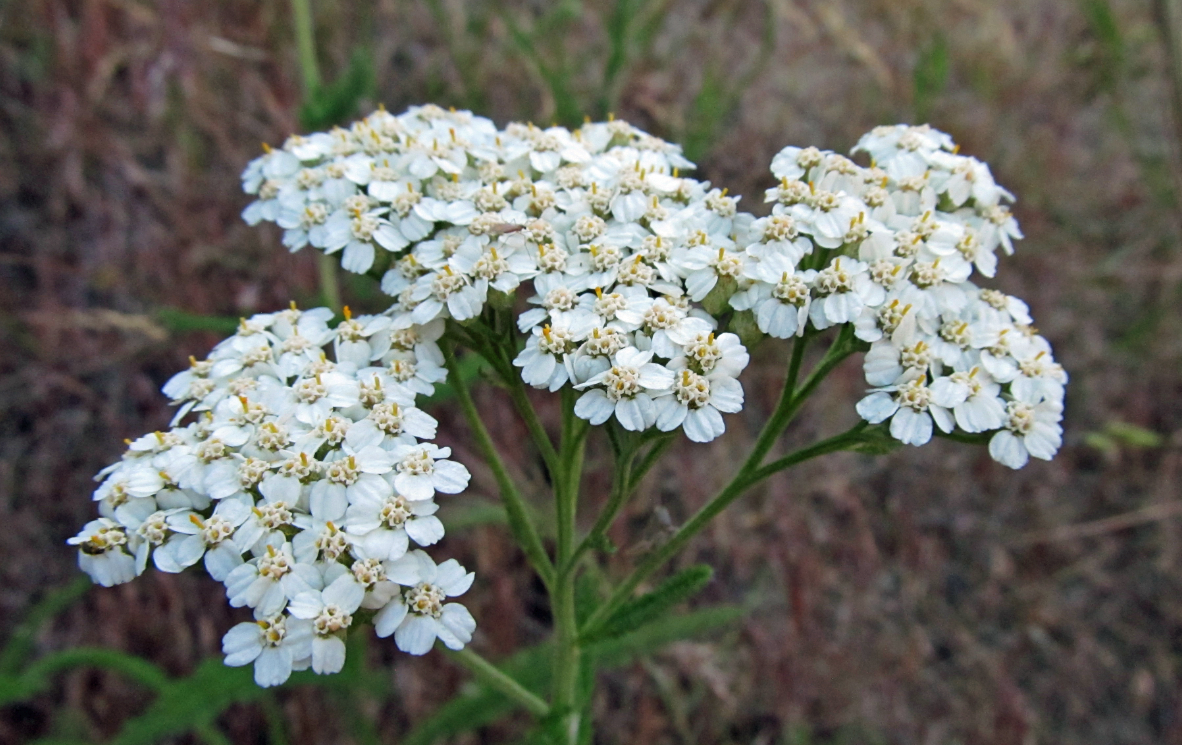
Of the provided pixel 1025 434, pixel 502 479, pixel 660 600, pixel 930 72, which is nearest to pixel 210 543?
pixel 502 479

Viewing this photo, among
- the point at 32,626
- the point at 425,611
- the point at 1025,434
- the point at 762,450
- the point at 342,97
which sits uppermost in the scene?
the point at 342,97

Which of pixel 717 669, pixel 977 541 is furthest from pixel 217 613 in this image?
pixel 977 541

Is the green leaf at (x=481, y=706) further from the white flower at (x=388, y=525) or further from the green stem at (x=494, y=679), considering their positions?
the white flower at (x=388, y=525)

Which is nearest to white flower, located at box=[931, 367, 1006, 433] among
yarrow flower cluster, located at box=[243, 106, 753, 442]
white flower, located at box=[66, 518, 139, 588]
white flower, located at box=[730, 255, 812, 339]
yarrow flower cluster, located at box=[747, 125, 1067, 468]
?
yarrow flower cluster, located at box=[747, 125, 1067, 468]

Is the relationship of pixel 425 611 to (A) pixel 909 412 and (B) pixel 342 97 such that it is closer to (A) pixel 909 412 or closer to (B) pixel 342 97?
(A) pixel 909 412

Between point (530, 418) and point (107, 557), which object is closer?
point (107, 557)

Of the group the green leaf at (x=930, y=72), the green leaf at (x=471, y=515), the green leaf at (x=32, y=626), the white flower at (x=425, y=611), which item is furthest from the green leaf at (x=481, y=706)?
the green leaf at (x=930, y=72)

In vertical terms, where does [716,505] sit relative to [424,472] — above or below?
below
